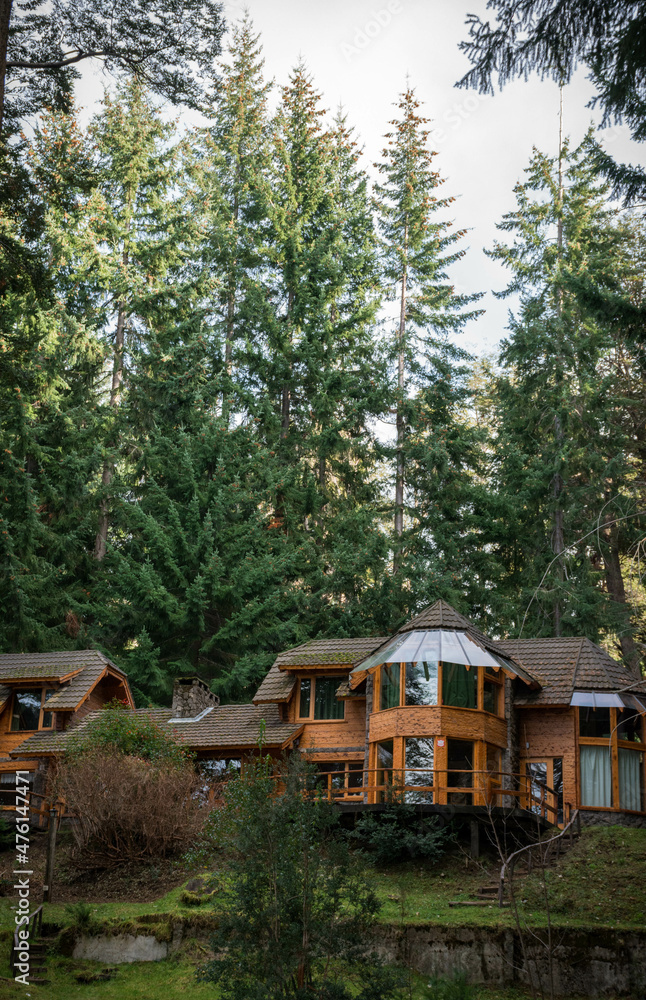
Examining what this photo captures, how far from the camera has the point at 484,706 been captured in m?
20.2

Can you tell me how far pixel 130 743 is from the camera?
19031mm

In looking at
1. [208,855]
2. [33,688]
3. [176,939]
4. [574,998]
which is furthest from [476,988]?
[33,688]

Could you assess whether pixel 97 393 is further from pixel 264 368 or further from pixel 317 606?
pixel 317 606

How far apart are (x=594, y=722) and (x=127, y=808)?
35.2 ft

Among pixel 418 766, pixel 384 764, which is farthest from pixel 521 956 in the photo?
pixel 384 764

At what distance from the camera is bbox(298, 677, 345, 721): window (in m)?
22.6

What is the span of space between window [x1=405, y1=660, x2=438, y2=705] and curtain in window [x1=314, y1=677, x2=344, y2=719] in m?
3.14

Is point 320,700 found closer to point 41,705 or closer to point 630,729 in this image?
point 630,729

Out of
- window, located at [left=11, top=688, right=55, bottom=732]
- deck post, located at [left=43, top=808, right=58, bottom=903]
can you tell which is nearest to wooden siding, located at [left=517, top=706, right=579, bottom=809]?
deck post, located at [left=43, top=808, right=58, bottom=903]

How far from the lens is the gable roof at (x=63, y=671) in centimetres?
2397

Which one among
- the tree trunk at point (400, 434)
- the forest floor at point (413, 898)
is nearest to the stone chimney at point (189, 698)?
the forest floor at point (413, 898)

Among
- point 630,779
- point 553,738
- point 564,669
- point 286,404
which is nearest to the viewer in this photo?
point 630,779

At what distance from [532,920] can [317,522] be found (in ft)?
66.0

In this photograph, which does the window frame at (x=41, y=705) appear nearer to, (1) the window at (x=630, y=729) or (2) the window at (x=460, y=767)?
(2) the window at (x=460, y=767)
